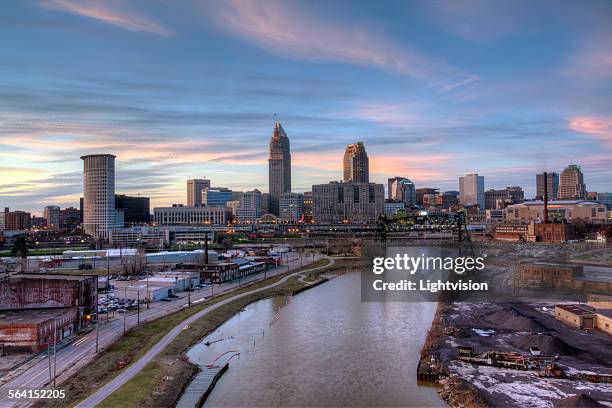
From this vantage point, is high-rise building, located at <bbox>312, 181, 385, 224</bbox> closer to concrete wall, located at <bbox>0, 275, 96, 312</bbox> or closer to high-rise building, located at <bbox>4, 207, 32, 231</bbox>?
high-rise building, located at <bbox>4, 207, 32, 231</bbox>

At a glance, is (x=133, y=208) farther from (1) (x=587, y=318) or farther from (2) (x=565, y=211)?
(1) (x=587, y=318)

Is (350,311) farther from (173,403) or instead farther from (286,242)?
(286,242)

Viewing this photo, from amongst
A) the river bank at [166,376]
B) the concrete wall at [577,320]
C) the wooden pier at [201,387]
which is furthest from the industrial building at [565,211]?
the wooden pier at [201,387]

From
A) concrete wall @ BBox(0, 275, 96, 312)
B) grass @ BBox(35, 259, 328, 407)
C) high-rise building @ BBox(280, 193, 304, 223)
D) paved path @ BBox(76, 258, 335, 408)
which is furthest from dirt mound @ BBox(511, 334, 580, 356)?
high-rise building @ BBox(280, 193, 304, 223)

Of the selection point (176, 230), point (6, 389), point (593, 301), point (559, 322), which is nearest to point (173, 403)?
point (6, 389)

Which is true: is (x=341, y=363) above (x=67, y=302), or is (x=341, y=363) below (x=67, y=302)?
below

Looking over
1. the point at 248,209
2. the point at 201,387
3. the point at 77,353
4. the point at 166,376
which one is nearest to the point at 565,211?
the point at 248,209

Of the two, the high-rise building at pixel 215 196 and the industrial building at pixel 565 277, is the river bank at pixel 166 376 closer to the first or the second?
the industrial building at pixel 565 277
